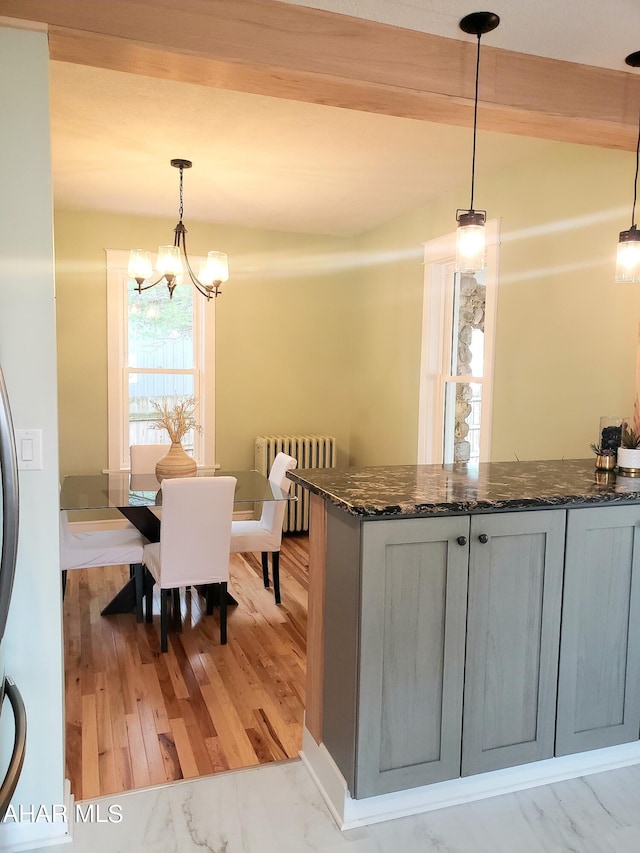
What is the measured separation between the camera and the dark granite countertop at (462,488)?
189 centimetres

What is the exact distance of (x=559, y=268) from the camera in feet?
10.8

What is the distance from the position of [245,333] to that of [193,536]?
268 centimetres

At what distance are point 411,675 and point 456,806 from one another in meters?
0.50

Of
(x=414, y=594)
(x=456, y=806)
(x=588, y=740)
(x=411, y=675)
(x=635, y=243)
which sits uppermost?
(x=635, y=243)

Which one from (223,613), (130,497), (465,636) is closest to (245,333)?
(130,497)

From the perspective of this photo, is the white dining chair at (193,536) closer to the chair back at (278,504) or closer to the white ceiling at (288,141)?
the chair back at (278,504)

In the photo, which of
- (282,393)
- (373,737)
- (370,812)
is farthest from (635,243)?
(282,393)

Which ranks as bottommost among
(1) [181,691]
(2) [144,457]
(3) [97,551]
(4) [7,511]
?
(1) [181,691]

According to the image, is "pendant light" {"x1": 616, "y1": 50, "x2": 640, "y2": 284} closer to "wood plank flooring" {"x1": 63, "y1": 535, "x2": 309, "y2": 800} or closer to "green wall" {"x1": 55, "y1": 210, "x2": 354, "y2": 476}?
"wood plank flooring" {"x1": 63, "y1": 535, "x2": 309, "y2": 800}

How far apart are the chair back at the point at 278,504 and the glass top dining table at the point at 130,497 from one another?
0.07 m

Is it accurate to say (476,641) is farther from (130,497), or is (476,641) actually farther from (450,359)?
(450,359)

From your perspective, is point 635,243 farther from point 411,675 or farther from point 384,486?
point 411,675

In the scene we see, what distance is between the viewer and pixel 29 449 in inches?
72.2

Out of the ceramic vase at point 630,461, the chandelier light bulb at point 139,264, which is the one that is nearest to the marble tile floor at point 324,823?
the ceramic vase at point 630,461
